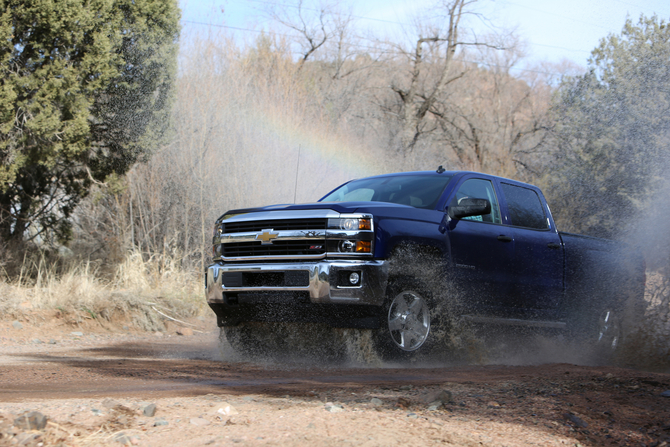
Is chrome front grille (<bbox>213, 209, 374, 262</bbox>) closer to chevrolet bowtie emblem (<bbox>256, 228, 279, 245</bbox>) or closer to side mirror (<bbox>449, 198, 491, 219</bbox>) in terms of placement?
chevrolet bowtie emblem (<bbox>256, 228, 279, 245</bbox>)

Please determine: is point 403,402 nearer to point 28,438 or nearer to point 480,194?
point 28,438

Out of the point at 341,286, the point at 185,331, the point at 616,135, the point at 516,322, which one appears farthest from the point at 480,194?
the point at 616,135

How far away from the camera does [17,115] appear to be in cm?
999

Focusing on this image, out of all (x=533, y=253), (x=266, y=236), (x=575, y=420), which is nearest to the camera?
(x=575, y=420)

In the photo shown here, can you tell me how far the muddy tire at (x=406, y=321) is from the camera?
5641mm

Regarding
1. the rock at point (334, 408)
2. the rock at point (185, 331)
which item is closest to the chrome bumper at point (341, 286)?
the rock at point (334, 408)

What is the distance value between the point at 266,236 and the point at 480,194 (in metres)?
2.43

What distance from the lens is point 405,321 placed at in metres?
5.91

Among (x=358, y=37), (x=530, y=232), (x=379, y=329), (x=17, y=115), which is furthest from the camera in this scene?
(x=358, y=37)

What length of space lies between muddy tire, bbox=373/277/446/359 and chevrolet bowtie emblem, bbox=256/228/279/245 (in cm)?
108

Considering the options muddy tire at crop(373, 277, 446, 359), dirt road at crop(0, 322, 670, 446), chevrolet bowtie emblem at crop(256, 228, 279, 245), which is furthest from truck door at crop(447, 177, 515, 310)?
chevrolet bowtie emblem at crop(256, 228, 279, 245)

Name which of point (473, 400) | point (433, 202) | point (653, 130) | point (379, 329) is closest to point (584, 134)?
point (653, 130)

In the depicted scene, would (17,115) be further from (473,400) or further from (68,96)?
(473,400)

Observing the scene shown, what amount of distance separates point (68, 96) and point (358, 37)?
20.7m
